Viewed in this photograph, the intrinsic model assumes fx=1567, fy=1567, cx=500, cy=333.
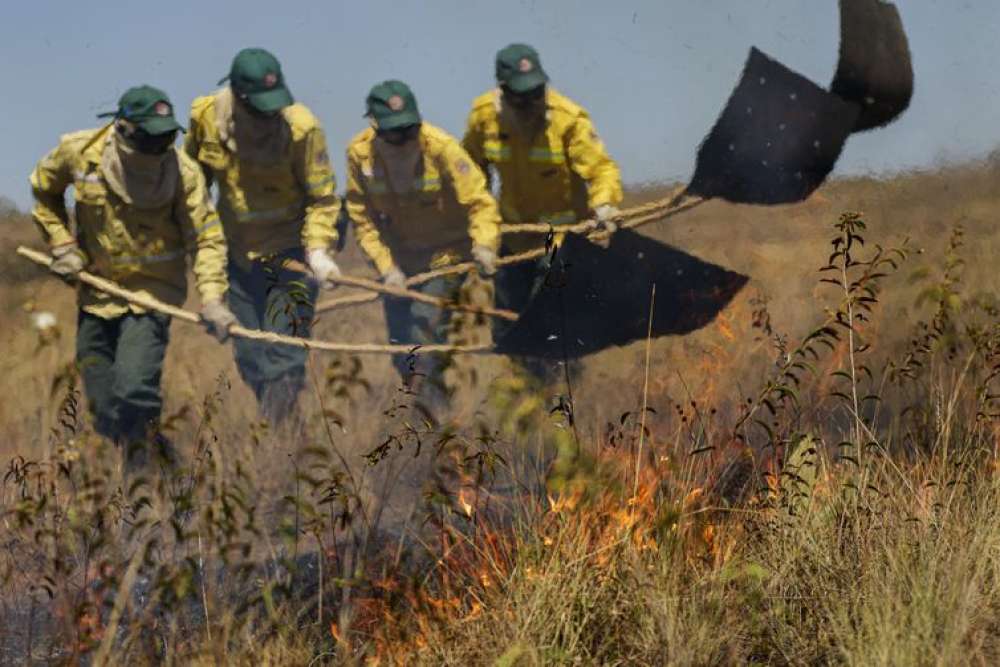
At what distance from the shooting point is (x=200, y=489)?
4352 millimetres

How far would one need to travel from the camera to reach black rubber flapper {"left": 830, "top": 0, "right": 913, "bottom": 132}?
7.78 metres

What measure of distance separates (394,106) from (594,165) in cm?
103

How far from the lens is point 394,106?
24.1 feet

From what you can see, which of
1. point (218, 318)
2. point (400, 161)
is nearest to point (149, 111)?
point (218, 318)

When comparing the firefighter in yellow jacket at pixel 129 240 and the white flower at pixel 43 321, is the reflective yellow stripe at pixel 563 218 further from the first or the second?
the white flower at pixel 43 321

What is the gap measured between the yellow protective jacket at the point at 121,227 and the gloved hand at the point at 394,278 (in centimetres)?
88

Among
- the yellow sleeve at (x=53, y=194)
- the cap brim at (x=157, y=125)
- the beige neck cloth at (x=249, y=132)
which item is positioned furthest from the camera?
the beige neck cloth at (x=249, y=132)

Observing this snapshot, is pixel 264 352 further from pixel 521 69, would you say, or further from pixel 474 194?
pixel 521 69

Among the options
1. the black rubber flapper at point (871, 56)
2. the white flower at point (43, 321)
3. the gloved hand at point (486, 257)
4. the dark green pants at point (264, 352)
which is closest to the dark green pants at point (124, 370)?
the dark green pants at point (264, 352)

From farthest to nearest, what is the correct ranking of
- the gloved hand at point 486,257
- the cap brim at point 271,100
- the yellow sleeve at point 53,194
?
the gloved hand at point 486,257 < the cap brim at point 271,100 < the yellow sleeve at point 53,194

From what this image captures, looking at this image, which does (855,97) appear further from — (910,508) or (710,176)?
(910,508)

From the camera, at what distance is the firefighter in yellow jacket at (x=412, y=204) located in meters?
7.42

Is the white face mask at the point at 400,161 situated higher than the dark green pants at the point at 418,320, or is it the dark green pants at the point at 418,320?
the white face mask at the point at 400,161

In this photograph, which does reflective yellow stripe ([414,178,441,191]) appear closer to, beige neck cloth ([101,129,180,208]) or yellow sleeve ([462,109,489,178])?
yellow sleeve ([462,109,489,178])
